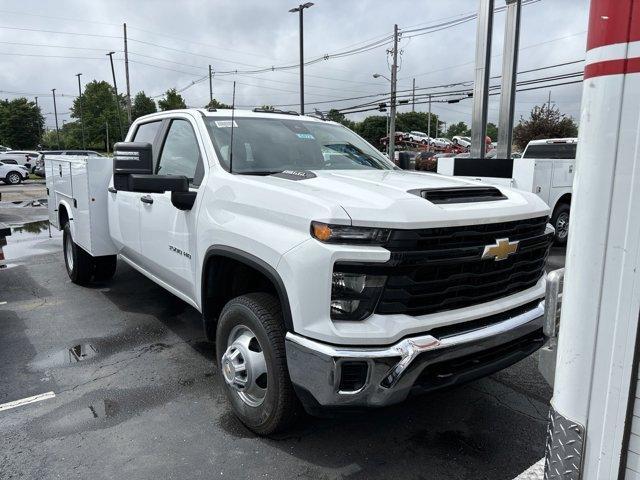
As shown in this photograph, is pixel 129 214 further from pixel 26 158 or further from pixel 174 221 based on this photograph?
pixel 26 158

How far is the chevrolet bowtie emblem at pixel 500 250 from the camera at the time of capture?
8.67 feet

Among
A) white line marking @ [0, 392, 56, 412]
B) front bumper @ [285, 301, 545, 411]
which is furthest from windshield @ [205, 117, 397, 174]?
white line marking @ [0, 392, 56, 412]

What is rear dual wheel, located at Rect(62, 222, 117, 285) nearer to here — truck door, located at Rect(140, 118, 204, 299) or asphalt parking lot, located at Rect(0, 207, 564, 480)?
asphalt parking lot, located at Rect(0, 207, 564, 480)

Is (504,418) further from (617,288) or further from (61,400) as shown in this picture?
(61,400)

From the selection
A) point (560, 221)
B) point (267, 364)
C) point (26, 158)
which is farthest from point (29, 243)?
point (26, 158)

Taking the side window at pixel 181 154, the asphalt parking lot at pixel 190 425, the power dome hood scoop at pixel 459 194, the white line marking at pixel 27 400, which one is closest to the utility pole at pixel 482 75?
the asphalt parking lot at pixel 190 425

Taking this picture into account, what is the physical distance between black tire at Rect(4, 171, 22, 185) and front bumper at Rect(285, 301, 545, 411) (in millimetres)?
32418

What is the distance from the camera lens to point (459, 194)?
2.86m

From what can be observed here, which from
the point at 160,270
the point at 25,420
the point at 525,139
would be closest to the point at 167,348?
the point at 160,270

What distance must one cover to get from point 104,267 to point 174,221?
10.7 ft

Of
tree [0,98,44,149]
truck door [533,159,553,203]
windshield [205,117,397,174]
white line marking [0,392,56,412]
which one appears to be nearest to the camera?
white line marking [0,392,56,412]

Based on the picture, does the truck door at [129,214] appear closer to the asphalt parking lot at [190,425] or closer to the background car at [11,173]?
the asphalt parking lot at [190,425]

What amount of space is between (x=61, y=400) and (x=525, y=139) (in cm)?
4339

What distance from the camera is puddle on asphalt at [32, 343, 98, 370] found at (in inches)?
168
